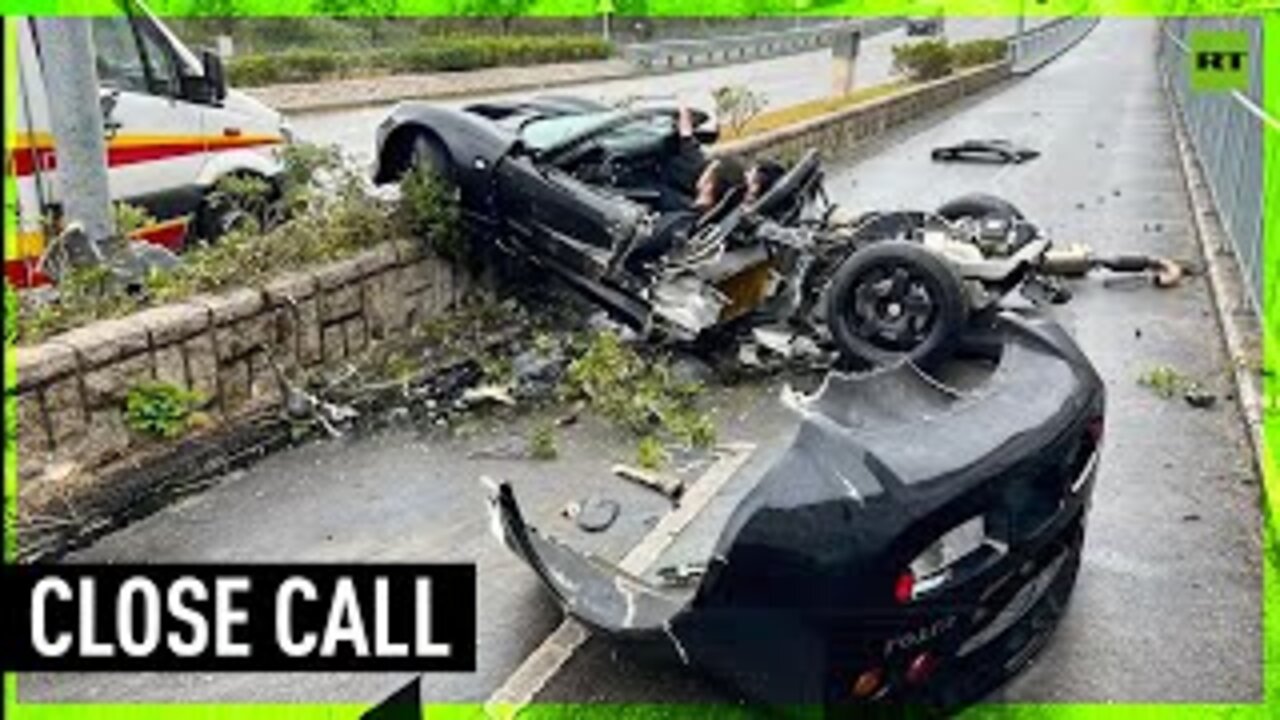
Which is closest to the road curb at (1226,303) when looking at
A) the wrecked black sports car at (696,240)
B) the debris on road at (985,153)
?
the wrecked black sports car at (696,240)

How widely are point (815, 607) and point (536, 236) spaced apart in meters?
4.73

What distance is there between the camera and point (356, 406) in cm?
711

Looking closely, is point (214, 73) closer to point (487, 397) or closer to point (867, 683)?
point (487, 397)

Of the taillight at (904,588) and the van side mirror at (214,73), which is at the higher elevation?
the van side mirror at (214,73)

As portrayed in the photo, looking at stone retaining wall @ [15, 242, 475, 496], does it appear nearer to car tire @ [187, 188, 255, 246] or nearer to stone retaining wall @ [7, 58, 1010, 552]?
stone retaining wall @ [7, 58, 1010, 552]

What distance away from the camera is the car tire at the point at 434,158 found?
806 cm

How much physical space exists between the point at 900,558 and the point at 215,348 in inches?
166

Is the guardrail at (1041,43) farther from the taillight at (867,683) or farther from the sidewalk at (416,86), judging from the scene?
the taillight at (867,683)

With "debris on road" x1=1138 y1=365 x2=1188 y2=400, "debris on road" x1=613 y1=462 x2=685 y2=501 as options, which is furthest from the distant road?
"debris on road" x1=1138 y1=365 x2=1188 y2=400

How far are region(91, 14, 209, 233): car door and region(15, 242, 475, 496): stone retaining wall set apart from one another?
2.18 metres

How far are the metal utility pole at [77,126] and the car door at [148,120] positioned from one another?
205cm

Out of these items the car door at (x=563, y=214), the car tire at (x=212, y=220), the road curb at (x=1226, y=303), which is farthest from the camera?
the car tire at (x=212, y=220)

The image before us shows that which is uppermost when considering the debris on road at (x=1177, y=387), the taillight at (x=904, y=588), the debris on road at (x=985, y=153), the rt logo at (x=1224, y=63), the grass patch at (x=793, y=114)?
the rt logo at (x=1224, y=63)

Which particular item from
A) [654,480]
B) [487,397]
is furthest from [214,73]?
[654,480]
